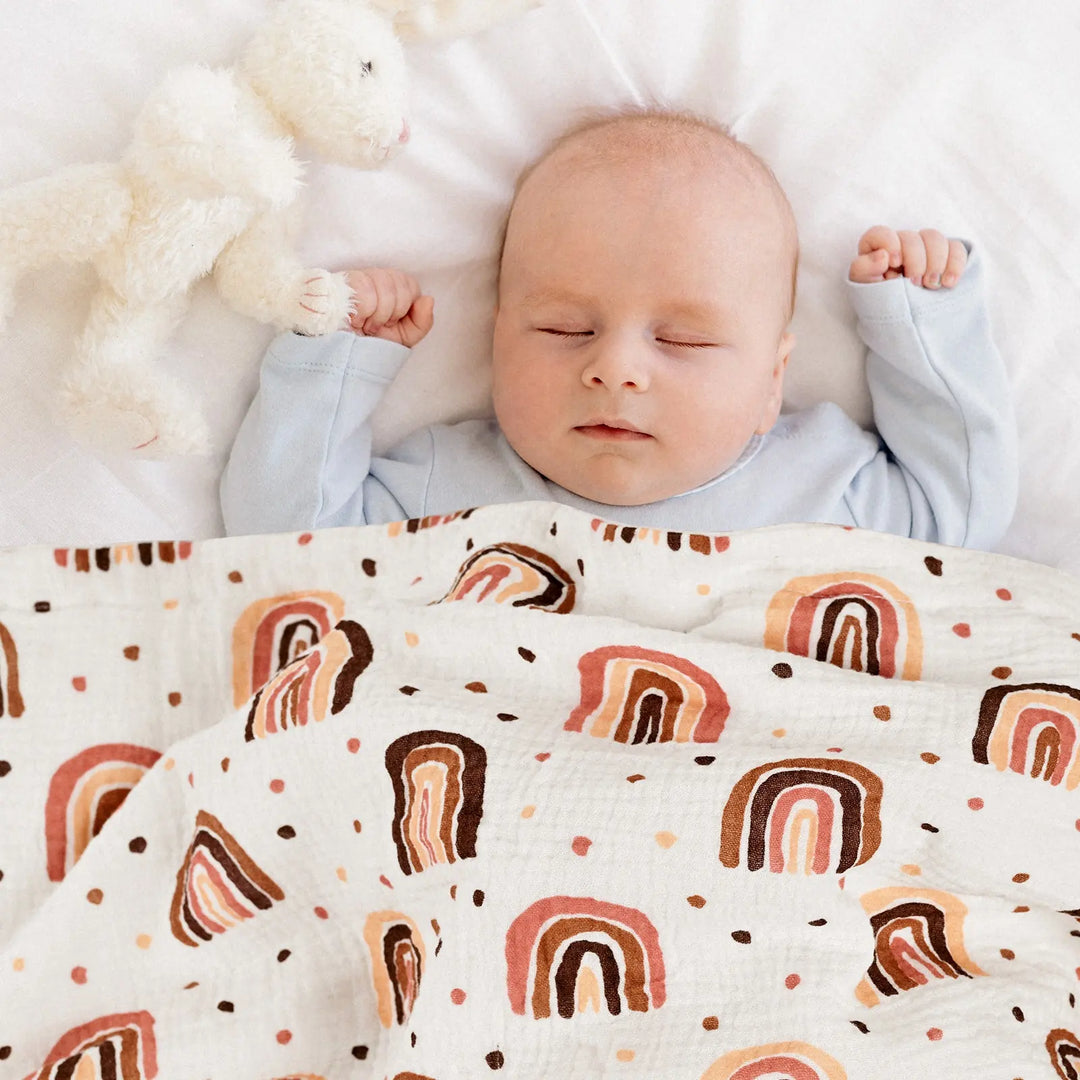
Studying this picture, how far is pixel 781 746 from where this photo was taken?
840mm

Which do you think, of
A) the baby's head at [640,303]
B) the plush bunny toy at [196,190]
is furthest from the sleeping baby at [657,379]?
the plush bunny toy at [196,190]

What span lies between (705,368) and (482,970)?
0.56 meters

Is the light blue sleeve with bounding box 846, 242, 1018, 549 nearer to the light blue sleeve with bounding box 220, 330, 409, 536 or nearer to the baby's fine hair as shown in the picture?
the baby's fine hair

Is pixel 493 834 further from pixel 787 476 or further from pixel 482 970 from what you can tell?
pixel 787 476

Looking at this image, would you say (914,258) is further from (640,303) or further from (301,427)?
(301,427)

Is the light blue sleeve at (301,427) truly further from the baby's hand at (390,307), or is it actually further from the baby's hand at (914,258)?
the baby's hand at (914,258)

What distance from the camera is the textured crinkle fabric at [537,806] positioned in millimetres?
798

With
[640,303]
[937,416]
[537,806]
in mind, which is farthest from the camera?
[937,416]

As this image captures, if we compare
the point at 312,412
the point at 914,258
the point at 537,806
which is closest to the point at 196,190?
the point at 312,412

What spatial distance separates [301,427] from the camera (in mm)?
1069

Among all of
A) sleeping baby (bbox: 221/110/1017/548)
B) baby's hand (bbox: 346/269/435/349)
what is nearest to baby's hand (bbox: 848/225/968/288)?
sleeping baby (bbox: 221/110/1017/548)

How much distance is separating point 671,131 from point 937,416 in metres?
0.39

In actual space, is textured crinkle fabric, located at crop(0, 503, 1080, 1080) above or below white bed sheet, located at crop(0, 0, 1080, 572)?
below

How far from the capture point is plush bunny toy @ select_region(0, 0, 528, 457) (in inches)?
33.5
